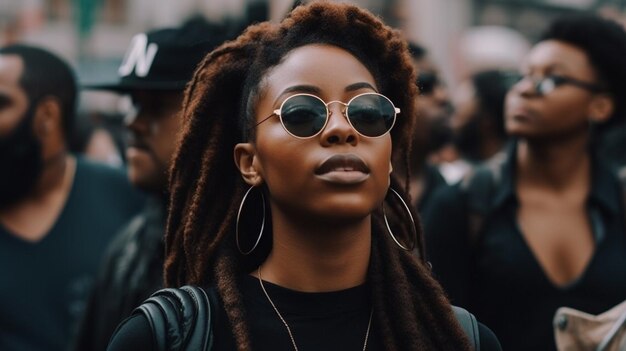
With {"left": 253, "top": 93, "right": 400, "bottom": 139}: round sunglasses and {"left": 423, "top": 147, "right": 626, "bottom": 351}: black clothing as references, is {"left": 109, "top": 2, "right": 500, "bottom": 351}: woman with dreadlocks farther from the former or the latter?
{"left": 423, "top": 147, "right": 626, "bottom": 351}: black clothing

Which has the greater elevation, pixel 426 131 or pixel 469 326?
pixel 426 131

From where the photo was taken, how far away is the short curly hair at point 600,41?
6082 millimetres

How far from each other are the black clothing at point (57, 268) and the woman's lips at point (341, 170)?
10.8 feet

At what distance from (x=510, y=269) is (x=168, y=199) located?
4.92 feet

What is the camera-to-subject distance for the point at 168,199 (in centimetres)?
516

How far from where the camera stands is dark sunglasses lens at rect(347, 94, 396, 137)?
134 inches

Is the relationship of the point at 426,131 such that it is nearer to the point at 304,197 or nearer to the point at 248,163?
the point at 248,163

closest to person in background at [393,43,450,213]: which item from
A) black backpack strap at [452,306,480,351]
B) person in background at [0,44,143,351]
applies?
person in background at [0,44,143,351]

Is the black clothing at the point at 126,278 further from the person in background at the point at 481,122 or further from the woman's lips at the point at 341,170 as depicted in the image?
the person in background at the point at 481,122

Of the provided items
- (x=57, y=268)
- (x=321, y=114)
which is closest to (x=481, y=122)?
(x=57, y=268)

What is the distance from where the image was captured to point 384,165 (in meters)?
3.44

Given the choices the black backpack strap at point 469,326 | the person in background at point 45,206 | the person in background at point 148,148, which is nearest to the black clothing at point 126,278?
the person in background at point 148,148

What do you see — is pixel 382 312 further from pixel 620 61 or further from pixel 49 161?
pixel 49 161

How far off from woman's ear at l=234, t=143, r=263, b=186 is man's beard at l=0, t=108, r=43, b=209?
3.33m
